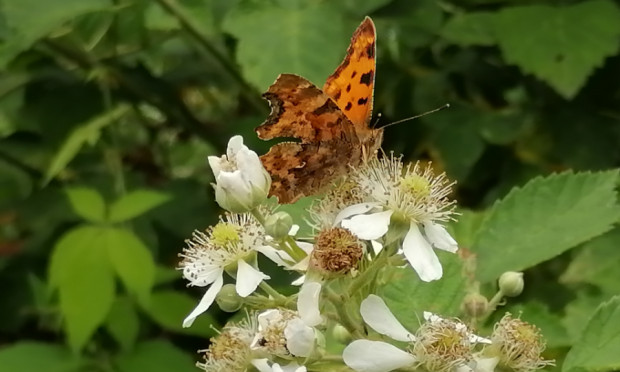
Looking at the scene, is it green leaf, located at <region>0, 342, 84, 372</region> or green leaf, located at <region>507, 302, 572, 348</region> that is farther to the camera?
green leaf, located at <region>0, 342, 84, 372</region>

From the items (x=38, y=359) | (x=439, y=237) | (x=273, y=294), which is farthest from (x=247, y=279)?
(x=38, y=359)

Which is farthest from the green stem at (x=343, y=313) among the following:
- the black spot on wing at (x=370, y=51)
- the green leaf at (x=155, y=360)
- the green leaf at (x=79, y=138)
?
the green leaf at (x=79, y=138)

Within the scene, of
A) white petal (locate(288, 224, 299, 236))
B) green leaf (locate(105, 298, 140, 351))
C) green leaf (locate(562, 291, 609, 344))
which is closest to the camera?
white petal (locate(288, 224, 299, 236))

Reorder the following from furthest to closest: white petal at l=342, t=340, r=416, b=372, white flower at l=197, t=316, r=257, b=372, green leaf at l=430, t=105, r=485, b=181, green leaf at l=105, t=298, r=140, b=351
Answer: green leaf at l=430, t=105, r=485, b=181 → green leaf at l=105, t=298, r=140, b=351 → white flower at l=197, t=316, r=257, b=372 → white petal at l=342, t=340, r=416, b=372

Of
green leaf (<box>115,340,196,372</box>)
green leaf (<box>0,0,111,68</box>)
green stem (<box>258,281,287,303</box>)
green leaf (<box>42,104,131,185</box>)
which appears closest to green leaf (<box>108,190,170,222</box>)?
green leaf (<box>42,104,131,185</box>)

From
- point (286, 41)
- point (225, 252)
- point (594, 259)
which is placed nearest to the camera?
point (225, 252)

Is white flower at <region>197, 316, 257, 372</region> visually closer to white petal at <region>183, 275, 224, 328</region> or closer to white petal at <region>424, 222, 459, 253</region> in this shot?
white petal at <region>183, 275, 224, 328</region>

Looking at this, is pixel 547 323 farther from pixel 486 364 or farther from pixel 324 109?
pixel 324 109
